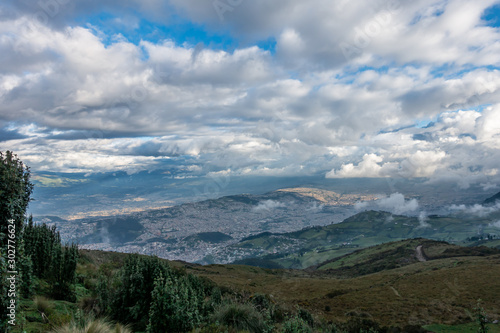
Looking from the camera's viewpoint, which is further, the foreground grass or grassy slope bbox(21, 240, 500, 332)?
grassy slope bbox(21, 240, 500, 332)

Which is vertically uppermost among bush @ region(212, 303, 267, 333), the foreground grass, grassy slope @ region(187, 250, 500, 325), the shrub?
the shrub

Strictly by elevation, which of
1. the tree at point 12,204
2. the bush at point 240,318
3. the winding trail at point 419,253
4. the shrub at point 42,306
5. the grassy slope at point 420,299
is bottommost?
the winding trail at point 419,253

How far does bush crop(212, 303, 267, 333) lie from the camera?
10468 millimetres

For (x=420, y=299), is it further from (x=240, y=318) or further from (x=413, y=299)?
(x=240, y=318)

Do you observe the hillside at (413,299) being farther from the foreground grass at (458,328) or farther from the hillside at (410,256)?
the hillside at (410,256)

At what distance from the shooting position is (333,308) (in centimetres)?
3036

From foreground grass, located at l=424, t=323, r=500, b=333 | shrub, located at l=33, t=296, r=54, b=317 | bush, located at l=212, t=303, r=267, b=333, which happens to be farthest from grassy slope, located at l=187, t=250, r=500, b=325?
shrub, located at l=33, t=296, r=54, b=317

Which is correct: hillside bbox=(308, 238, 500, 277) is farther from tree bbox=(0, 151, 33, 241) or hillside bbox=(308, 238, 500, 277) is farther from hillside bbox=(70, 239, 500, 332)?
tree bbox=(0, 151, 33, 241)

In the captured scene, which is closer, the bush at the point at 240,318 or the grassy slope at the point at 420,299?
the bush at the point at 240,318

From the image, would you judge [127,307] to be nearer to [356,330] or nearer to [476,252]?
[356,330]

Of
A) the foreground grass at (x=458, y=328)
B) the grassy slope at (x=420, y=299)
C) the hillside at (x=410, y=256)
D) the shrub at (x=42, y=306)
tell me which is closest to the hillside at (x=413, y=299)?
the grassy slope at (x=420, y=299)

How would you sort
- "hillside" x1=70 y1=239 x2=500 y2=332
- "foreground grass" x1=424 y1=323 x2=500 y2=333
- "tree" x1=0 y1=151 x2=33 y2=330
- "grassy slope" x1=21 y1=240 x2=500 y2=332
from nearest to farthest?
"tree" x1=0 y1=151 x2=33 y2=330, "foreground grass" x1=424 y1=323 x2=500 y2=333, "grassy slope" x1=21 y1=240 x2=500 y2=332, "hillside" x1=70 y1=239 x2=500 y2=332

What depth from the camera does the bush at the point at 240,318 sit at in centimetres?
1047

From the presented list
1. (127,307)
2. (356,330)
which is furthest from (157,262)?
(356,330)
